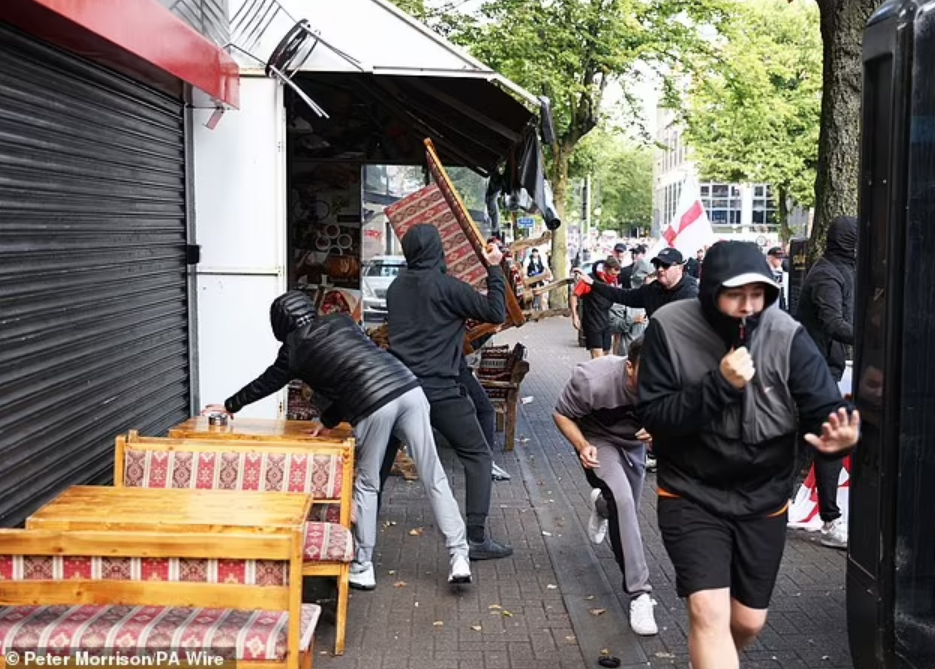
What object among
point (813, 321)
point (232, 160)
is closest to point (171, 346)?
point (232, 160)

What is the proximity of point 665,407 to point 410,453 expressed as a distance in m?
2.41

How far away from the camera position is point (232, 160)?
7.75 meters

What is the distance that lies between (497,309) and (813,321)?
7.33 feet

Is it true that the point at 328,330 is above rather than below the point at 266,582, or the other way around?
above

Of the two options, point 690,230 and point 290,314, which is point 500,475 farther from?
point 690,230

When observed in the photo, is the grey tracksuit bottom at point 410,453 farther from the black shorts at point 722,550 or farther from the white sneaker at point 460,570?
the black shorts at point 722,550

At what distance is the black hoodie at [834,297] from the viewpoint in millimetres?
6648

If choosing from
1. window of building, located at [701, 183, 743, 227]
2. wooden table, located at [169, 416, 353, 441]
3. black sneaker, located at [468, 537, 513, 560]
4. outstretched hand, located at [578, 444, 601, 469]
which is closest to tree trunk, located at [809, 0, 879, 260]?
black sneaker, located at [468, 537, 513, 560]

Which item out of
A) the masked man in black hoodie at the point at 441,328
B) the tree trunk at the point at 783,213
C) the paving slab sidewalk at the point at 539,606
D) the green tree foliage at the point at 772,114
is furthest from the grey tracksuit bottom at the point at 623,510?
the tree trunk at the point at 783,213

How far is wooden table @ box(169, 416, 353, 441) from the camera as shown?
555 centimetres

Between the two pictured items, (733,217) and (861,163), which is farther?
(733,217)

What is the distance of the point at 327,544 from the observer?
16.2ft

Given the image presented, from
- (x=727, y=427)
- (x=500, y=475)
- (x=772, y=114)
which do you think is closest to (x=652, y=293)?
(x=500, y=475)

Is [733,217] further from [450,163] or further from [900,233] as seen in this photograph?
[900,233]
